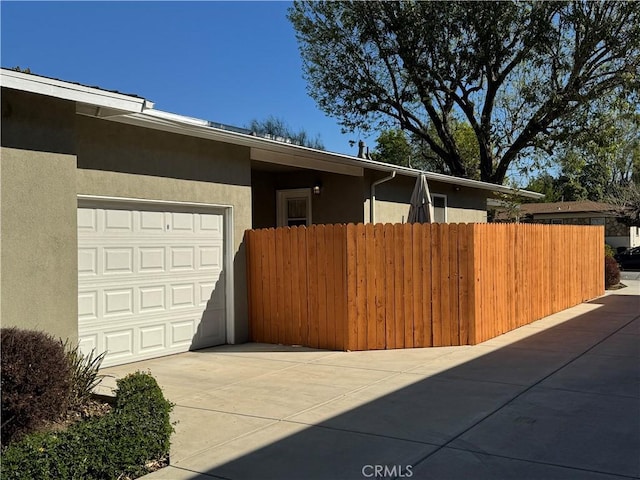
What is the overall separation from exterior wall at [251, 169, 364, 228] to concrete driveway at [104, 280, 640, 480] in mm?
4675

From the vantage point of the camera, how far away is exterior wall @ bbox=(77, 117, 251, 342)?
7.94m

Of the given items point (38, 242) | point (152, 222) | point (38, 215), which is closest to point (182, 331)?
point (152, 222)

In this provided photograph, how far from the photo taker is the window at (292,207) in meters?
14.0

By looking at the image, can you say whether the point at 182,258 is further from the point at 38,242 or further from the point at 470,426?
the point at 470,426

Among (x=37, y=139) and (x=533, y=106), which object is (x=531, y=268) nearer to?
(x=37, y=139)

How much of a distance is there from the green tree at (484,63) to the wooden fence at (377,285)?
14.1 metres

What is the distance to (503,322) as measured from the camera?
34.8ft

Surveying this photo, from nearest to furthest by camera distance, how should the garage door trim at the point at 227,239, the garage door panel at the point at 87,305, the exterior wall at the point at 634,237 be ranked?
1. the garage door panel at the point at 87,305
2. the garage door trim at the point at 227,239
3. the exterior wall at the point at 634,237

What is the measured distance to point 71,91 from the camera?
6328 millimetres

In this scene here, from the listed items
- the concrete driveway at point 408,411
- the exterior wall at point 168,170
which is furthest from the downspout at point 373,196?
the concrete driveway at point 408,411

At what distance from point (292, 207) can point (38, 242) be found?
834 cm

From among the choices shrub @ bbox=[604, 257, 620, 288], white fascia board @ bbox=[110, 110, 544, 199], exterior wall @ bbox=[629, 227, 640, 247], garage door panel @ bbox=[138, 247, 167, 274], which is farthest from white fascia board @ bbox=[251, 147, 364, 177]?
exterior wall @ bbox=[629, 227, 640, 247]

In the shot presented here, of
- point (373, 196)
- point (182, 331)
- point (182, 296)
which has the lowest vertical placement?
point (182, 331)

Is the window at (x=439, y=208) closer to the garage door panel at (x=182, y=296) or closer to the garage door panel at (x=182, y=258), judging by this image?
the garage door panel at (x=182, y=258)
